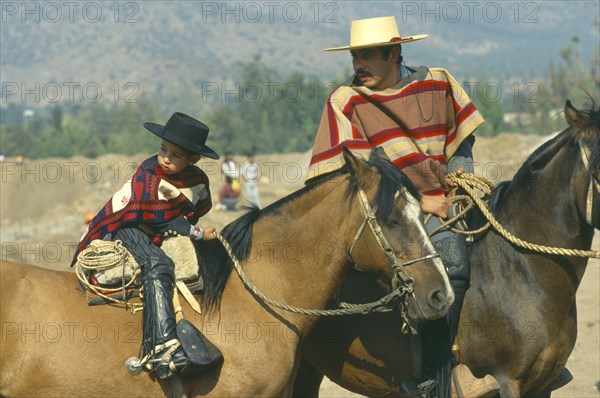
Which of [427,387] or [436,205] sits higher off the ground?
[436,205]

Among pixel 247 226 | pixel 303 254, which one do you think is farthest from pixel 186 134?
pixel 303 254

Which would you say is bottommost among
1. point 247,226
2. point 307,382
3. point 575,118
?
point 307,382

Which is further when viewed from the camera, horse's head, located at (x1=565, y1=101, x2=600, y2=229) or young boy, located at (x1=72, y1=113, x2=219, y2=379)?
horse's head, located at (x1=565, y1=101, x2=600, y2=229)

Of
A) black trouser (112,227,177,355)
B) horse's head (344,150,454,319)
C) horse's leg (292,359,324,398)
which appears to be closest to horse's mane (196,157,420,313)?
horse's head (344,150,454,319)

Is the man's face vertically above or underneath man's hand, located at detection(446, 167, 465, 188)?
above

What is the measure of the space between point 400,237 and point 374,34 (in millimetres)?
1713

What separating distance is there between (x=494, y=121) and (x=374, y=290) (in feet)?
200

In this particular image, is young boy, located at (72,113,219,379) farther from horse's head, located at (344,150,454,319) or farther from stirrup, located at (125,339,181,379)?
horse's head, located at (344,150,454,319)

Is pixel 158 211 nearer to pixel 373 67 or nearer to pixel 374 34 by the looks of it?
pixel 373 67

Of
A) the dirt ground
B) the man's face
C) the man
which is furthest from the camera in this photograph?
the dirt ground

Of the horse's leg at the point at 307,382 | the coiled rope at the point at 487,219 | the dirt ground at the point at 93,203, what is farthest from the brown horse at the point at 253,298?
the dirt ground at the point at 93,203

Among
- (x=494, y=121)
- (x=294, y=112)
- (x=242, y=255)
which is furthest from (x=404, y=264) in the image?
(x=294, y=112)

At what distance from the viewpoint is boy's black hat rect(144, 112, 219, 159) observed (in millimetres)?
5699

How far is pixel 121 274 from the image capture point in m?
5.53
